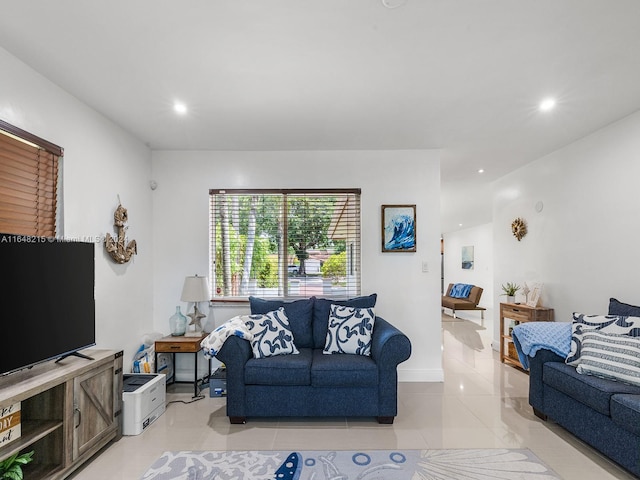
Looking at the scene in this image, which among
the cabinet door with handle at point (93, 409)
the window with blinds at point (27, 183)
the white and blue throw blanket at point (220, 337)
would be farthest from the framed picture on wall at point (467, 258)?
the window with blinds at point (27, 183)

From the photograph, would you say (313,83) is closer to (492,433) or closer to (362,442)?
(362,442)

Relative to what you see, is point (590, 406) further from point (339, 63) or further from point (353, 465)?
point (339, 63)

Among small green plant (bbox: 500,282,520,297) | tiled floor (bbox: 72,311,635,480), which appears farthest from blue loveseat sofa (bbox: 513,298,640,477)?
small green plant (bbox: 500,282,520,297)

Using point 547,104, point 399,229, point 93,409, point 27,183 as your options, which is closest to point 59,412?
point 93,409

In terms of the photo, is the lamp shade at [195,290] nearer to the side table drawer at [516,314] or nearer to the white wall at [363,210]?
the white wall at [363,210]

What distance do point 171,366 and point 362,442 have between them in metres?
2.38

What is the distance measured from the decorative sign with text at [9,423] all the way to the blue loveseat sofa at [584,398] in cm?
350

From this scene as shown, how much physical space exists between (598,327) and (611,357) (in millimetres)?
302

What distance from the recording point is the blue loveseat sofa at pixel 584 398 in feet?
7.07

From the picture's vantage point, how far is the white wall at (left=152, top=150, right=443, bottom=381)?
13.1 feet

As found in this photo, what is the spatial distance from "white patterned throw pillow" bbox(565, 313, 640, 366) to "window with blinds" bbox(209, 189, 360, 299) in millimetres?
2055

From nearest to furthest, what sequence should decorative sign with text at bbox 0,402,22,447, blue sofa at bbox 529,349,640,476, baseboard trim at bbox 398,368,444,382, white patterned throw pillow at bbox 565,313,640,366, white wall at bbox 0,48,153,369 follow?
1. decorative sign with text at bbox 0,402,22,447
2. blue sofa at bbox 529,349,640,476
3. white wall at bbox 0,48,153,369
4. white patterned throw pillow at bbox 565,313,640,366
5. baseboard trim at bbox 398,368,444,382

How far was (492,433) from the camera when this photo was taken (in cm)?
276

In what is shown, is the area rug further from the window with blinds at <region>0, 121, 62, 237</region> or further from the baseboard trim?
the window with blinds at <region>0, 121, 62, 237</region>
